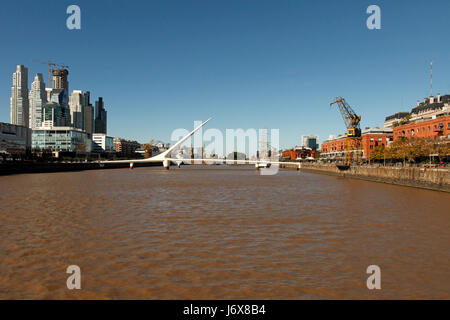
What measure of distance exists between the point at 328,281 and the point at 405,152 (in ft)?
172

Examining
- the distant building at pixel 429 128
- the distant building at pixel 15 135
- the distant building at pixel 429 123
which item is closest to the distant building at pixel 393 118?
the distant building at pixel 429 123

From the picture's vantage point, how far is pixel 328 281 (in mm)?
7254

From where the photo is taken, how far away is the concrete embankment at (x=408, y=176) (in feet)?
99.9

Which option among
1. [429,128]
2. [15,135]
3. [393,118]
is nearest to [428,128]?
[429,128]

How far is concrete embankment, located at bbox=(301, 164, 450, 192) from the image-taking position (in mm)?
30438

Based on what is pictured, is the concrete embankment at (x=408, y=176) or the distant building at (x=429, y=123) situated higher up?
the distant building at (x=429, y=123)

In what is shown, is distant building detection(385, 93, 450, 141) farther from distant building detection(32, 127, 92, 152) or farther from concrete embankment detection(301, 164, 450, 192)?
distant building detection(32, 127, 92, 152)

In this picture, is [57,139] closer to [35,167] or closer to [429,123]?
[35,167]

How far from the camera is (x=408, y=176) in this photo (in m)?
37.2

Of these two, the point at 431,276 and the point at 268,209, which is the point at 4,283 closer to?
the point at 431,276

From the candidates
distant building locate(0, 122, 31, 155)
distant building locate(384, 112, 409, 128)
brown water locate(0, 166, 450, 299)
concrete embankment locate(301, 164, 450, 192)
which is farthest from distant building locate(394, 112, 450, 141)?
distant building locate(0, 122, 31, 155)

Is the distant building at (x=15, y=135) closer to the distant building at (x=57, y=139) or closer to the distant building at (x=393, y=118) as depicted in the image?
the distant building at (x=57, y=139)
